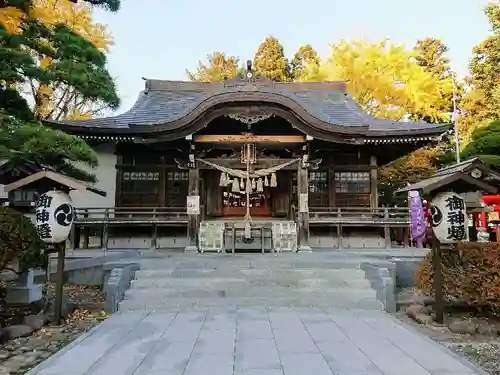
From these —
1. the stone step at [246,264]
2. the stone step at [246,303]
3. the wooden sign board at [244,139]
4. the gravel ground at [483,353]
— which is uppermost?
the wooden sign board at [244,139]

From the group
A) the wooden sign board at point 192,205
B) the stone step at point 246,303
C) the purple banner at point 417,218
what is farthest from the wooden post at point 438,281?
the wooden sign board at point 192,205

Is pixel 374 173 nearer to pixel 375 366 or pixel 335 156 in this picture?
pixel 335 156

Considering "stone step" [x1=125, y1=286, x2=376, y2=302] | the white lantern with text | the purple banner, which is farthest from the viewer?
the purple banner

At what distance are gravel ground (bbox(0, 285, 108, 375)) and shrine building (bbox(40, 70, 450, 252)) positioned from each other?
16.2 feet

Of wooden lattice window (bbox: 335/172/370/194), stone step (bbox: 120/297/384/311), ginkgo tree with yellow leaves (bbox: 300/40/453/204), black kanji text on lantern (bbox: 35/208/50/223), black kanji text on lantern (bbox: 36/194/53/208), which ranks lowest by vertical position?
stone step (bbox: 120/297/384/311)

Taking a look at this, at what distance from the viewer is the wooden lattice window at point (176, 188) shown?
1403cm

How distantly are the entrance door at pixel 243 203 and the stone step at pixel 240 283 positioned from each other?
23.2 ft

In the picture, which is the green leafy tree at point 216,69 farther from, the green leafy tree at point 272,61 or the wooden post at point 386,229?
the wooden post at point 386,229

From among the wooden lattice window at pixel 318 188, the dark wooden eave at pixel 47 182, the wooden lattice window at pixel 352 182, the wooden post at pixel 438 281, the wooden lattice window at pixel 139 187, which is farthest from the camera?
the wooden lattice window at pixel 352 182

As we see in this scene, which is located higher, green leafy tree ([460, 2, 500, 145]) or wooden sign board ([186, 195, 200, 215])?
green leafy tree ([460, 2, 500, 145])

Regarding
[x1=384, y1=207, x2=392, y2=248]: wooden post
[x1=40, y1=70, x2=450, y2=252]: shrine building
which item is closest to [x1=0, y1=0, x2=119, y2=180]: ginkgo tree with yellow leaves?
[x1=40, y1=70, x2=450, y2=252]: shrine building

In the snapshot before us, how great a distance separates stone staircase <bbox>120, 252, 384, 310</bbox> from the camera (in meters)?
7.11

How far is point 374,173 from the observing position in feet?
46.8

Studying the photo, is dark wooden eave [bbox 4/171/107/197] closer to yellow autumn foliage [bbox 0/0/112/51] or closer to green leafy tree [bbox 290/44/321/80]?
yellow autumn foliage [bbox 0/0/112/51]
